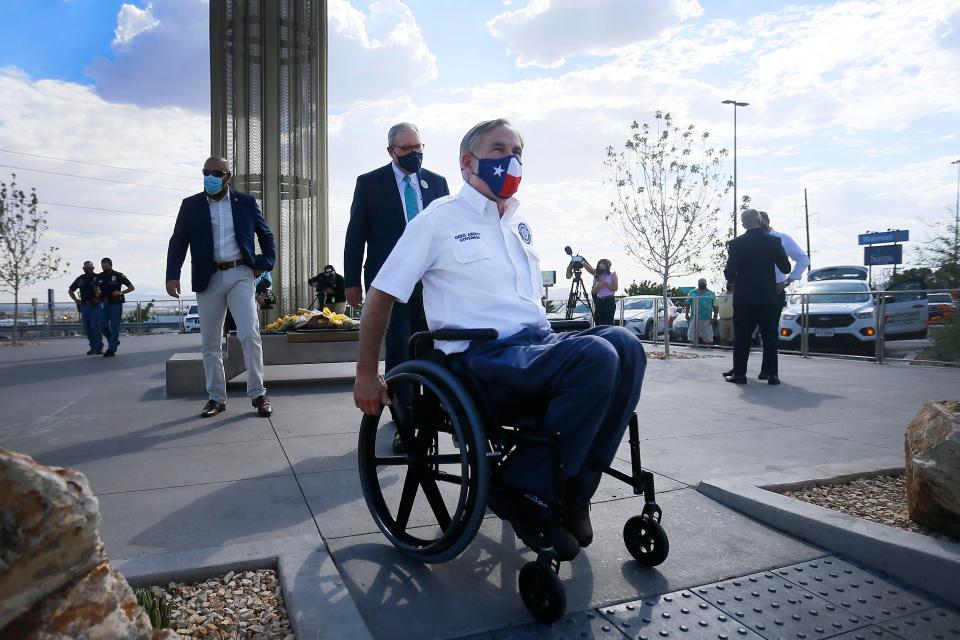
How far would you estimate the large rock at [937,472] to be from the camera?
7.98 feet

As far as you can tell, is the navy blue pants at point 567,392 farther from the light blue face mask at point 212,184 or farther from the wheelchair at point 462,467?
the light blue face mask at point 212,184

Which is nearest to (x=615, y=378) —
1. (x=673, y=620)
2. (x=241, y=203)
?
(x=673, y=620)

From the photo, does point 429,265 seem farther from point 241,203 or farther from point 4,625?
point 241,203

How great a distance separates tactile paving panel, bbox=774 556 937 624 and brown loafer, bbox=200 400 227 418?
14.2 ft

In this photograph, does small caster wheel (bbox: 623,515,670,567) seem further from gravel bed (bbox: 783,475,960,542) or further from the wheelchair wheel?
gravel bed (bbox: 783,475,960,542)

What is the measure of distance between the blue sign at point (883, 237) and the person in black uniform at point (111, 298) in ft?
127

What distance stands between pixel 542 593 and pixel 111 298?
480 inches

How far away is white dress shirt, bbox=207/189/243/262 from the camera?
525cm

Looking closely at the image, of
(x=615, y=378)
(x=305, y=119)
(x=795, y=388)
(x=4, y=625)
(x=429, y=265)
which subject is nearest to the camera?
(x=4, y=625)

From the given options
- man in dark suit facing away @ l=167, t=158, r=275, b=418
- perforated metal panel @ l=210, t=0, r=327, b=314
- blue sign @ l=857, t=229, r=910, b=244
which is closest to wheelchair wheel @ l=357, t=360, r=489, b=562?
man in dark suit facing away @ l=167, t=158, r=275, b=418

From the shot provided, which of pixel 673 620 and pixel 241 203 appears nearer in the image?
pixel 673 620

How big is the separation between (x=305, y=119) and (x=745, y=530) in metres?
12.4

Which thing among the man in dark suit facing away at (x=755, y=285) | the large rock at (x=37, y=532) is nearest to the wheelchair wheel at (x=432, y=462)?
the large rock at (x=37, y=532)

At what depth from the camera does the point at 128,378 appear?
8.23 metres
